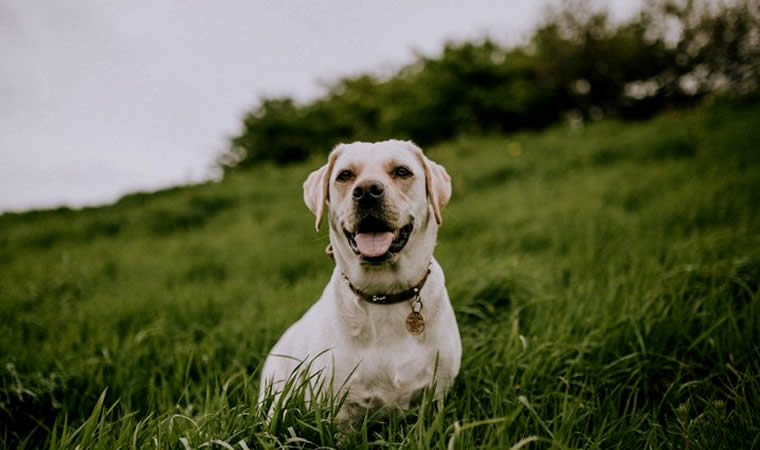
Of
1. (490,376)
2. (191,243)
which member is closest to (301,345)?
(490,376)

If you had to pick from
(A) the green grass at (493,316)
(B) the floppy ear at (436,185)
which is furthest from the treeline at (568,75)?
(B) the floppy ear at (436,185)

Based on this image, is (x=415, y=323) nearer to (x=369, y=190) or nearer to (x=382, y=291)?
(x=382, y=291)

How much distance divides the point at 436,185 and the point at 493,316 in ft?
4.54

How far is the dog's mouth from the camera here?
1979 millimetres

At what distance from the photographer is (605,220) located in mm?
4836

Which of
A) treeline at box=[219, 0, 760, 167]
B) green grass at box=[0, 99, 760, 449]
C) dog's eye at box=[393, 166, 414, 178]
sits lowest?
green grass at box=[0, 99, 760, 449]

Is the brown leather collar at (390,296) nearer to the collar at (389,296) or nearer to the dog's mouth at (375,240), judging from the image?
the collar at (389,296)

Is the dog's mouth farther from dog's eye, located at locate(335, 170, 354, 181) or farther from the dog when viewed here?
dog's eye, located at locate(335, 170, 354, 181)

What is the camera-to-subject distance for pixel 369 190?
197cm

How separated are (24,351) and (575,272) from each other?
14.0ft

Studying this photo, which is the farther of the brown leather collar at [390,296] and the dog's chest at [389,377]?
the brown leather collar at [390,296]

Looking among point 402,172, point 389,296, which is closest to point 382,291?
point 389,296

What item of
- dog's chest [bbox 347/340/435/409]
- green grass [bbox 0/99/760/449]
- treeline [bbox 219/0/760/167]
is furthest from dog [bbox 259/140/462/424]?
treeline [bbox 219/0/760/167]

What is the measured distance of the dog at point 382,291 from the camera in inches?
76.2
